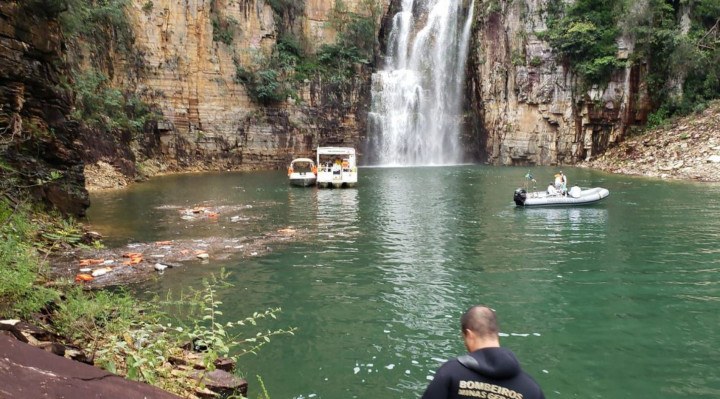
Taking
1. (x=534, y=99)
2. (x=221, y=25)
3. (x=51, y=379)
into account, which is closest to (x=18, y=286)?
(x=51, y=379)

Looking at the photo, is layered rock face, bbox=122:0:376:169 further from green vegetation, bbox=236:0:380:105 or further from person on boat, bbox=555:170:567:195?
person on boat, bbox=555:170:567:195

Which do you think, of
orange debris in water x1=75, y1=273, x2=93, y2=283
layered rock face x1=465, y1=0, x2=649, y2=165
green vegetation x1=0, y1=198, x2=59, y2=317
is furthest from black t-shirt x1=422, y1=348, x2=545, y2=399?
layered rock face x1=465, y1=0, x2=649, y2=165

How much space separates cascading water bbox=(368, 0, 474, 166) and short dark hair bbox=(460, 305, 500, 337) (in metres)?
46.6

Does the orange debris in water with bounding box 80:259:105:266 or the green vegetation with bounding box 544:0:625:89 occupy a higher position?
the green vegetation with bounding box 544:0:625:89

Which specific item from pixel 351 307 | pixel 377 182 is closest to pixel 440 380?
pixel 351 307

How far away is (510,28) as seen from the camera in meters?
46.5

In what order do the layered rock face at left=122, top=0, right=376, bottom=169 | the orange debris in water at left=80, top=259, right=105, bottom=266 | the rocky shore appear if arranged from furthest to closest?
the layered rock face at left=122, top=0, right=376, bottom=169
the rocky shore
the orange debris in water at left=80, top=259, right=105, bottom=266

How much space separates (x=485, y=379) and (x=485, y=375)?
24 mm

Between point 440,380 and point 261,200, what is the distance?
22.2m

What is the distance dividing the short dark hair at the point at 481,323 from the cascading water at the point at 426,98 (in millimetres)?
46587

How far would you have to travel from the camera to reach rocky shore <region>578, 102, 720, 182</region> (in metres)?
30.3

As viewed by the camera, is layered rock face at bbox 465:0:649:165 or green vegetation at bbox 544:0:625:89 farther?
layered rock face at bbox 465:0:649:165

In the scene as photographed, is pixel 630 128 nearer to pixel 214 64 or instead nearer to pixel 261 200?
pixel 261 200

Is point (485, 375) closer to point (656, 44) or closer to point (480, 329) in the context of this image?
point (480, 329)
